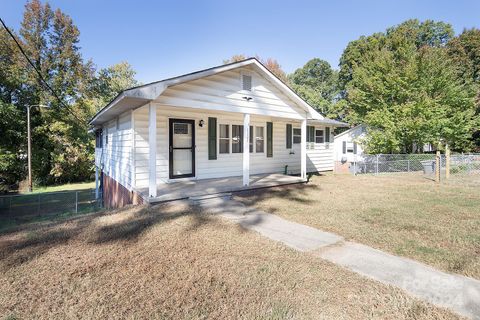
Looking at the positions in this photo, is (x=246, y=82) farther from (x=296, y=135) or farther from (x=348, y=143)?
(x=348, y=143)

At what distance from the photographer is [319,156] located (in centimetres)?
1352

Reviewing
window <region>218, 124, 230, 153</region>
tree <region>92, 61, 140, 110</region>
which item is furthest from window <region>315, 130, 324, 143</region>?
tree <region>92, 61, 140, 110</region>

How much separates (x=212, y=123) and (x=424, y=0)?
1107 cm

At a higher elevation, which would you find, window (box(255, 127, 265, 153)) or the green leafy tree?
the green leafy tree

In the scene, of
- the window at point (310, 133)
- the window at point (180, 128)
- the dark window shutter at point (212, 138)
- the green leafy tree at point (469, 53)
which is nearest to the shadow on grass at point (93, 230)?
the window at point (180, 128)

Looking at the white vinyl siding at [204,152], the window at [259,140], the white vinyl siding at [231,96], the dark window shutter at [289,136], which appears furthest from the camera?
the dark window shutter at [289,136]

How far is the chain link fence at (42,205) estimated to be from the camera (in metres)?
11.1

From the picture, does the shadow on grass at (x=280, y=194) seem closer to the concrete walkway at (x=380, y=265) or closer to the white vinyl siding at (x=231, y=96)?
the concrete walkway at (x=380, y=265)

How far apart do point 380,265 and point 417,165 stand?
43.4ft

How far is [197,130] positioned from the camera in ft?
28.5

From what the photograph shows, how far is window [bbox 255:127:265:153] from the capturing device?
34.5 ft

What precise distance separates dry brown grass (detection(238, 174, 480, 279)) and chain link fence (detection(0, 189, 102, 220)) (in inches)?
343

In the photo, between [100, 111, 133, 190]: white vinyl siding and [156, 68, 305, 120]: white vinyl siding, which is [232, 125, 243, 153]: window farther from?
[100, 111, 133, 190]: white vinyl siding

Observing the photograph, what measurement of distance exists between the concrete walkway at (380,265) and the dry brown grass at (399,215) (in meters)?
0.28
